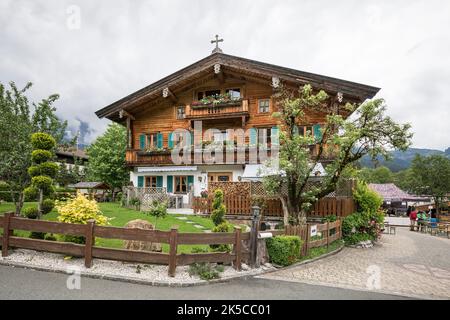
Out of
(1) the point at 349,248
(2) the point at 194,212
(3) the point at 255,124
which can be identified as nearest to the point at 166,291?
(1) the point at 349,248

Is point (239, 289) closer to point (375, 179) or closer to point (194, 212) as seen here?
point (194, 212)

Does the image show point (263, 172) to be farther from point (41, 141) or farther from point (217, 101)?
point (41, 141)

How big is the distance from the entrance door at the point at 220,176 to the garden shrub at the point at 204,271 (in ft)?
43.9

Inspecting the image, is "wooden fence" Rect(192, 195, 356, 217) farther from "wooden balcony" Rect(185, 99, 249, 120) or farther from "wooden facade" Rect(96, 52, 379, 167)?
"wooden balcony" Rect(185, 99, 249, 120)

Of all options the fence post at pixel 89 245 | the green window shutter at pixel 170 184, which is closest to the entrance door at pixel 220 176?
the green window shutter at pixel 170 184

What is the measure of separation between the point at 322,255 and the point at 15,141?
14165 millimetres

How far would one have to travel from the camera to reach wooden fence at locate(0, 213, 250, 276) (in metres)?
6.94

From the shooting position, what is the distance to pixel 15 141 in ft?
41.1

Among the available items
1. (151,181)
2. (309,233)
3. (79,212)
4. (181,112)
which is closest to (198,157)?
(181,112)

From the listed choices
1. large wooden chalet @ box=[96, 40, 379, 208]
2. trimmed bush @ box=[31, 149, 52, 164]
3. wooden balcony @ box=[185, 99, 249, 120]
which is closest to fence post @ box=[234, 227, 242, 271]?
trimmed bush @ box=[31, 149, 52, 164]

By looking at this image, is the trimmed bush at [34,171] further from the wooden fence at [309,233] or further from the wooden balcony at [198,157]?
the wooden balcony at [198,157]

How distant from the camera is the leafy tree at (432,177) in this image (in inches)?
1385

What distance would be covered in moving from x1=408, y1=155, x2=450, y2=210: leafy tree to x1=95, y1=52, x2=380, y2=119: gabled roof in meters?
26.8

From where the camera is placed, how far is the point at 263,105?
67.5 feet
